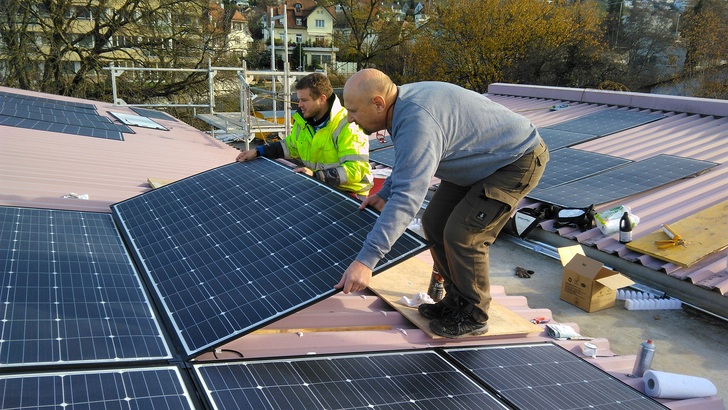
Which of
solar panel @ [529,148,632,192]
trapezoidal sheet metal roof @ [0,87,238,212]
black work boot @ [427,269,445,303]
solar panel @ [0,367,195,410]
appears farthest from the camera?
solar panel @ [529,148,632,192]

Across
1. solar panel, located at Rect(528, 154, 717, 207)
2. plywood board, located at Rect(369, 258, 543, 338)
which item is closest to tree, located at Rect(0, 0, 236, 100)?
solar panel, located at Rect(528, 154, 717, 207)

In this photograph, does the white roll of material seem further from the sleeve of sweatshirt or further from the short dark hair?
the short dark hair

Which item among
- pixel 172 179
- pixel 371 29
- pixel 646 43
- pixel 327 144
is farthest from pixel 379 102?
pixel 371 29

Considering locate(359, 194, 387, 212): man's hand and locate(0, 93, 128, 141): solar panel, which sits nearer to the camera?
locate(359, 194, 387, 212): man's hand

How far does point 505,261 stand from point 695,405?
6539 millimetres

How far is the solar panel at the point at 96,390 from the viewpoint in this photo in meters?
2.60

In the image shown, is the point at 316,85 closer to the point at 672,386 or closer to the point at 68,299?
the point at 68,299

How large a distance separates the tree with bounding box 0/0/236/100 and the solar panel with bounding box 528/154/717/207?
76.7ft

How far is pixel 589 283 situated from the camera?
8516 millimetres

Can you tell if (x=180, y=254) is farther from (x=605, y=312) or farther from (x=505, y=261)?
(x=505, y=261)

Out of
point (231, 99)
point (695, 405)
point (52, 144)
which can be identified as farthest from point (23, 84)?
point (695, 405)

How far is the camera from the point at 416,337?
4.19 meters

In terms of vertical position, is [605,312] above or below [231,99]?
below

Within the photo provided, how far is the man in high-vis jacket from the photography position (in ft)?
18.9
